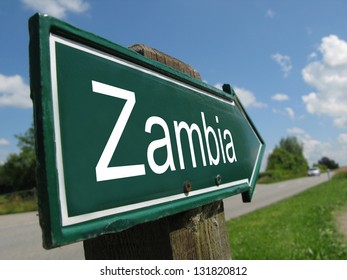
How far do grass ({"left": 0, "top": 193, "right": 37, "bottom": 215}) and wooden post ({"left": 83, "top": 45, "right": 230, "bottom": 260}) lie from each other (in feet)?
55.1

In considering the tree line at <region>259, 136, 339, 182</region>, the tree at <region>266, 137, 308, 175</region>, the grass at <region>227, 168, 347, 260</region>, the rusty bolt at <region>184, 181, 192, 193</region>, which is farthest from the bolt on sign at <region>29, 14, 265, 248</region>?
the tree at <region>266, 137, 308, 175</region>

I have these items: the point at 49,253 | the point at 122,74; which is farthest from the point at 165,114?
the point at 49,253

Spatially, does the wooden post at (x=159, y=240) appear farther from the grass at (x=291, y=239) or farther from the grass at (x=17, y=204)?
the grass at (x=17, y=204)

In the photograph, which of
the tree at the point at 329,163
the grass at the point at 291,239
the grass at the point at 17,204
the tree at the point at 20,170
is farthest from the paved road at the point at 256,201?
the tree at the point at 329,163

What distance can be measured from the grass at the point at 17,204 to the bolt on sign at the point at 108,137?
16.9 m

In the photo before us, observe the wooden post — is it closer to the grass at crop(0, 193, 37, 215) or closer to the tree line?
the grass at crop(0, 193, 37, 215)

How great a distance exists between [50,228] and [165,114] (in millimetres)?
514

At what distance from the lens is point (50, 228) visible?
661 millimetres

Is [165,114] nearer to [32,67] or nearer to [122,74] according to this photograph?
[122,74]

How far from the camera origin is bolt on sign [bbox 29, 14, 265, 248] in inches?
27.0

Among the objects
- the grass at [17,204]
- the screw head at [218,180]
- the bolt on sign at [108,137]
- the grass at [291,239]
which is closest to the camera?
the bolt on sign at [108,137]

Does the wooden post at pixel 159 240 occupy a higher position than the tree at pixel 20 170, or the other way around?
the tree at pixel 20 170

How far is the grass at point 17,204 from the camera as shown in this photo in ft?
55.2
